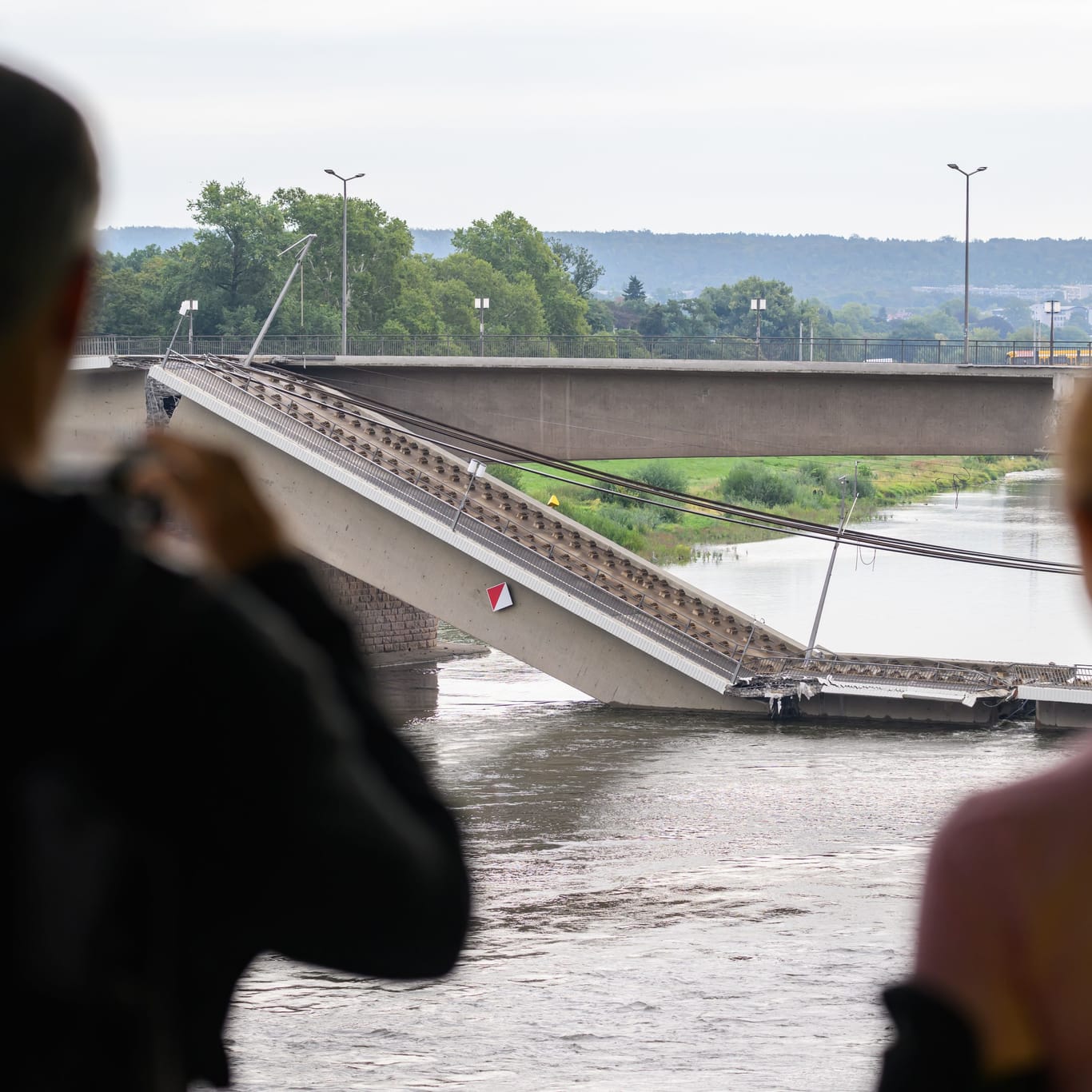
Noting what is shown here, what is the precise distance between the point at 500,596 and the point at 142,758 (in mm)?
27983

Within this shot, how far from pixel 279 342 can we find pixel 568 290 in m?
87.7

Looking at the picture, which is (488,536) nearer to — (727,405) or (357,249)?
(727,405)

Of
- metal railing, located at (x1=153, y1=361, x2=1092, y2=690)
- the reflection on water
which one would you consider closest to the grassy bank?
the reflection on water

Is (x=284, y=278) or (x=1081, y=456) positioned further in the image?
(x=284, y=278)

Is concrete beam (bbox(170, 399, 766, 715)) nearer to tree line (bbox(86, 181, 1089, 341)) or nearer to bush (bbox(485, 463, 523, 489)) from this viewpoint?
bush (bbox(485, 463, 523, 489))

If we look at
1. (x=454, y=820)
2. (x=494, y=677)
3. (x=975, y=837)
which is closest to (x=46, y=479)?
(x=454, y=820)

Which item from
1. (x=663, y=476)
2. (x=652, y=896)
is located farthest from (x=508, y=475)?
(x=652, y=896)

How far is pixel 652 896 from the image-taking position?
62.4 ft

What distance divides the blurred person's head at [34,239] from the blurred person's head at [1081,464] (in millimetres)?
730

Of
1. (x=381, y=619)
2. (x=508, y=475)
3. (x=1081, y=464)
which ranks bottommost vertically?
(x=381, y=619)

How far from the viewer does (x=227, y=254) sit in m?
82.3

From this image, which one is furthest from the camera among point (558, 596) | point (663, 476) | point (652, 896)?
Result: point (663, 476)

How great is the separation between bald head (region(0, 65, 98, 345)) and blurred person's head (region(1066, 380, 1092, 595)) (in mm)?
731

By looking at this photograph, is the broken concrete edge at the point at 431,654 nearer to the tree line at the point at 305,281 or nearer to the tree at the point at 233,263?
the tree line at the point at 305,281
